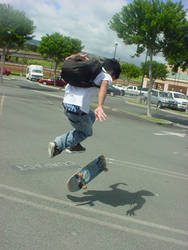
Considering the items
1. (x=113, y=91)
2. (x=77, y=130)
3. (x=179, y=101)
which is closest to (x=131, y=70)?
(x=113, y=91)

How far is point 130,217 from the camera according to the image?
3.62 metres

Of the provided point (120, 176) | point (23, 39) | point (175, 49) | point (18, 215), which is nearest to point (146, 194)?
point (120, 176)

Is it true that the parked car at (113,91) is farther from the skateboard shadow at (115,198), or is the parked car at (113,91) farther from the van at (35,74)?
the skateboard shadow at (115,198)

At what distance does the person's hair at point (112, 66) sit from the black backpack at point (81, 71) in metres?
0.21

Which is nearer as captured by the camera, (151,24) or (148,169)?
(148,169)

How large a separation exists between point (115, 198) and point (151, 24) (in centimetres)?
1469

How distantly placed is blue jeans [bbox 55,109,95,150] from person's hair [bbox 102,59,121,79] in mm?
605

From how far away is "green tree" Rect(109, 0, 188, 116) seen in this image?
17.0 m

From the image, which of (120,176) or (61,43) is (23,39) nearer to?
(61,43)

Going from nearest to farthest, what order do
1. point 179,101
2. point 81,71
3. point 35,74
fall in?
point 81,71, point 179,101, point 35,74

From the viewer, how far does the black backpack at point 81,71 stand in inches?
142

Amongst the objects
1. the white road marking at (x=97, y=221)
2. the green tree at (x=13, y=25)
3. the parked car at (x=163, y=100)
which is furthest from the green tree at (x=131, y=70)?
the white road marking at (x=97, y=221)

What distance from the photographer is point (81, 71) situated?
362cm

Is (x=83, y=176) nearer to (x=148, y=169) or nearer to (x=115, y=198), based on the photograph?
(x=115, y=198)
